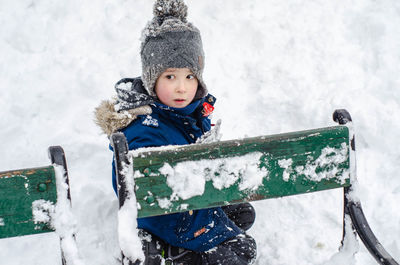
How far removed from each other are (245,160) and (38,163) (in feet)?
8.08

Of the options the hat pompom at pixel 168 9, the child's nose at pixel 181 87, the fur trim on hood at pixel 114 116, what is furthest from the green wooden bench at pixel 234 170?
the hat pompom at pixel 168 9

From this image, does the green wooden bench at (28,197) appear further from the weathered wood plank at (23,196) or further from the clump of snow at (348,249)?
the clump of snow at (348,249)

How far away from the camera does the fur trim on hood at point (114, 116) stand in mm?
2629

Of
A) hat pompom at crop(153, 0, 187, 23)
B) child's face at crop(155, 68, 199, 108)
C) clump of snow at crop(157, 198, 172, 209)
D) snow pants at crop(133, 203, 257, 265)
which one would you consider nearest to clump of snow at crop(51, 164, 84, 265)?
clump of snow at crop(157, 198, 172, 209)

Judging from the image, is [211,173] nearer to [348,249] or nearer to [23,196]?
[23,196]

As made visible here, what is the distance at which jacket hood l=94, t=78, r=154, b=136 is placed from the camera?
2631mm

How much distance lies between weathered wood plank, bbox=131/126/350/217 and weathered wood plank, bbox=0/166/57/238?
41 cm

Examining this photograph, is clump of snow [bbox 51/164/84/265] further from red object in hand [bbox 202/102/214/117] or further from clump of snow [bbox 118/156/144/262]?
red object in hand [bbox 202/102/214/117]

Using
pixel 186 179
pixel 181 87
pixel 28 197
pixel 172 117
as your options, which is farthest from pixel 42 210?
pixel 181 87

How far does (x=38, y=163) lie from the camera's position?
388 cm

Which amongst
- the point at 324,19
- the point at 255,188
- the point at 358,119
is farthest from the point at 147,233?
the point at 324,19

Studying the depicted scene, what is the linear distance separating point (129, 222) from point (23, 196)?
0.50m

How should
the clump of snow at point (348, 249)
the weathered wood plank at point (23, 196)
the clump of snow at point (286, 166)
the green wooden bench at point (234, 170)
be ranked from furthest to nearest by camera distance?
the clump of snow at point (348, 249)
the clump of snow at point (286, 166)
the green wooden bench at point (234, 170)
the weathered wood plank at point (23, 196)

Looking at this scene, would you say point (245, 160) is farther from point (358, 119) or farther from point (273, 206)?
point (358, 119)
